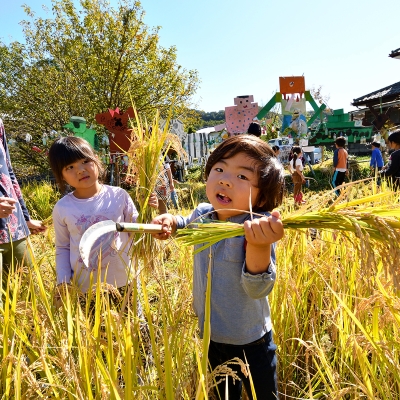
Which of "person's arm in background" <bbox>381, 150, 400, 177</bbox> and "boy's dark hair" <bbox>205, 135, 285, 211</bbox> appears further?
"person's arm in background" <bbox>381, 150, 400, 177</bbox>

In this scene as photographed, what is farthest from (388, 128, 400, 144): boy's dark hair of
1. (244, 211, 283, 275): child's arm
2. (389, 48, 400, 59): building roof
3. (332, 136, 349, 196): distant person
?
(389, 48, 400, 59): building roof

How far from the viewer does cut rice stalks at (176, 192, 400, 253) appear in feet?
2.02

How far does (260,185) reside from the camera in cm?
99

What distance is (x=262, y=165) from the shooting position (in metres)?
1.00

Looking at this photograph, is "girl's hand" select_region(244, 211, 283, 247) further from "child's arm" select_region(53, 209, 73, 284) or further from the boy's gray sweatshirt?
"child's arm" select_region(53, 209, 73, 284)

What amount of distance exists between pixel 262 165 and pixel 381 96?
42.9 feet

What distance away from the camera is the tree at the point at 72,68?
9.60 metres

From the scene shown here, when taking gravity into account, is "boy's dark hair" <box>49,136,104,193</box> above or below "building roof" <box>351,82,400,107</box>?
below

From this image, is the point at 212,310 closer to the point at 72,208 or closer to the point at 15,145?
the point at 72,208

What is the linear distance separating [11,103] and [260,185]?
10843 mm

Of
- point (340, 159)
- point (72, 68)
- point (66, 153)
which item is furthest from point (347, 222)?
point (72, 68)

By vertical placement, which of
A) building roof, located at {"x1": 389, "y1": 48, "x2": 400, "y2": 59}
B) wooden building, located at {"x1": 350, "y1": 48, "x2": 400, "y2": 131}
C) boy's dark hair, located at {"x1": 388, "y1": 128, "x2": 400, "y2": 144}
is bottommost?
boy's dark hair, located at {"x1": 388, "y1": 128, "x2": 400, "y2": 144}

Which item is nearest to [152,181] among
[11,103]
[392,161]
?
[392,161]

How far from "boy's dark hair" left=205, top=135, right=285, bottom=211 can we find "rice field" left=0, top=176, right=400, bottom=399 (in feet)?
0.62
